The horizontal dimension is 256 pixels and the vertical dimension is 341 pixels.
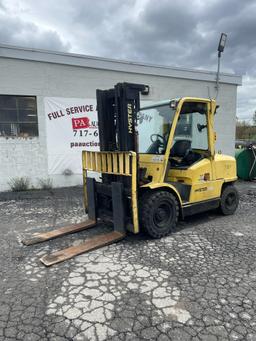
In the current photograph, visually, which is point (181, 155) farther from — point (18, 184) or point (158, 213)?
point (18, 184)

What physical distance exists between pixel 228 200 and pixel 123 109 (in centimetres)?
318

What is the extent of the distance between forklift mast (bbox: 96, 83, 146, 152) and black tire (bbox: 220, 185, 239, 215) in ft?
8.10

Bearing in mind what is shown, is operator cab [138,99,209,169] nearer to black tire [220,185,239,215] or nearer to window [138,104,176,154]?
window [138,104,176,154]

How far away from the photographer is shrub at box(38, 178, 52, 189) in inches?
343

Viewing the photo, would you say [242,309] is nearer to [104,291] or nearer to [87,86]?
[104,291]

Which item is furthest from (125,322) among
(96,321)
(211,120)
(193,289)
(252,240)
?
(211,120)

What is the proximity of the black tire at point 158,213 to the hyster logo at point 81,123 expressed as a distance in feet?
17.7

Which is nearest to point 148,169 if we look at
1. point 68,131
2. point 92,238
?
point 92,238

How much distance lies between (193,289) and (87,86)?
7495mm

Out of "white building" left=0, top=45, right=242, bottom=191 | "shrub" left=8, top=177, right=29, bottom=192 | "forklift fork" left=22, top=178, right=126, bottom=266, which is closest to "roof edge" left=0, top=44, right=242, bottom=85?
"white building" left=0, top=45, right=242, bottom=191

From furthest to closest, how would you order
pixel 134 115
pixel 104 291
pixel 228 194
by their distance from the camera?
pixel 228 194
pixel 134 115
pixel 104 291

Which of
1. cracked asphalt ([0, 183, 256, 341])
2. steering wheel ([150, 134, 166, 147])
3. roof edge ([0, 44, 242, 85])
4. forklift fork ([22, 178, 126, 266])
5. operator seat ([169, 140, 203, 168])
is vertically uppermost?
roof edge ([0, 44, 242, 85])

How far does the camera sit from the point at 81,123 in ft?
30.0

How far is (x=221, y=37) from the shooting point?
27.3 feet
